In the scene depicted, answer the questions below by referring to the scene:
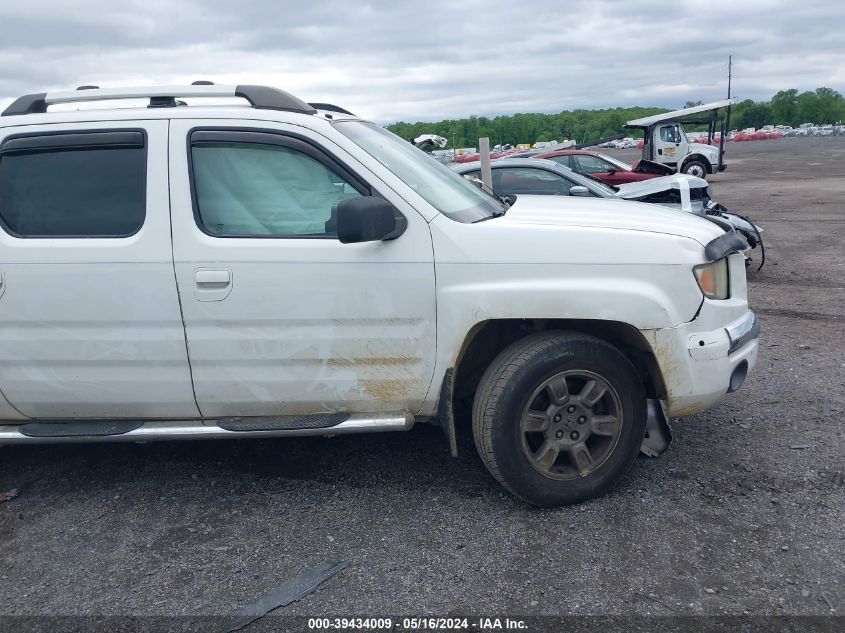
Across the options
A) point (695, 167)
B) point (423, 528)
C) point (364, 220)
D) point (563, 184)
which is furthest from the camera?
point (695, 167)

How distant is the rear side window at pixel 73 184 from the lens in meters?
3.55

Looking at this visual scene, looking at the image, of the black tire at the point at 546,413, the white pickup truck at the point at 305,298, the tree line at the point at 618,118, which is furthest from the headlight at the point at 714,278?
the tree line at the point at 618,118

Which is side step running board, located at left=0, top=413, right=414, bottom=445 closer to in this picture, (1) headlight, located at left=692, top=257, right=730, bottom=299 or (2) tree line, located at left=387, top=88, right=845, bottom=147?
(1) headlight, located at left=692, top=257, right=730, bottom=299

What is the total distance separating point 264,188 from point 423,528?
5.88 feet

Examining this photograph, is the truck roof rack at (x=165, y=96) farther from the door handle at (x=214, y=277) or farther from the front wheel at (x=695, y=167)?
the front wheel at (x=695, y=167)

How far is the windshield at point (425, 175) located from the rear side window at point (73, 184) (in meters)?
1.03

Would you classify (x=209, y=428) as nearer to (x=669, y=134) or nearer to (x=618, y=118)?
(x=669, y=134)

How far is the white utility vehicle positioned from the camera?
71.6 feet

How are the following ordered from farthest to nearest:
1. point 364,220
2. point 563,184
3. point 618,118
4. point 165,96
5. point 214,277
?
→ point 618,118, point 563,184, point 165,96, point 214,277, point 364,220

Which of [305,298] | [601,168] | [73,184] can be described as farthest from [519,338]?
[601,168]

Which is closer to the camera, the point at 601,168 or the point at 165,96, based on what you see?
the point at 165,96

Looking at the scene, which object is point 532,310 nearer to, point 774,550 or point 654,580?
point 654,580

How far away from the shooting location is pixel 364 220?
319cm

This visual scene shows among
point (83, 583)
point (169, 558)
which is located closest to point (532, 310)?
point (169, 558)
